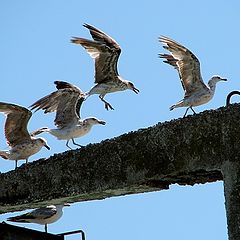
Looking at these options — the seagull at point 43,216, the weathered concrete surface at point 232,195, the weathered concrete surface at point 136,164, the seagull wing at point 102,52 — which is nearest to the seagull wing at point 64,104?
the seagull at point 43,216

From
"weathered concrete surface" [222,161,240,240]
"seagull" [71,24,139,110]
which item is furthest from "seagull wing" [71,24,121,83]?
"weathered concrete surface" [222,161,240,240]

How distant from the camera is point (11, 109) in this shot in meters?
10.2

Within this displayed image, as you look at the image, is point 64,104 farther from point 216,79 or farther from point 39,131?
point 216,79

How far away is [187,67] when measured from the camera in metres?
12.2

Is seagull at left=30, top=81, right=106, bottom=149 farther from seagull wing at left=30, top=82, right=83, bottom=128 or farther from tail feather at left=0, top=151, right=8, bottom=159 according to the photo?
tail feather at left=0, top=151, right=8, bottom=159

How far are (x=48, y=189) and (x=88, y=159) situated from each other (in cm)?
49

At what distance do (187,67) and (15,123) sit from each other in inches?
114

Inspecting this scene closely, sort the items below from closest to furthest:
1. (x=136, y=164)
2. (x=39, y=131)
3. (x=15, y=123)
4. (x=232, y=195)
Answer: (x=232, y=195)
(x=136, y=164)
(x=15, y=123)
(x=39, y=131)

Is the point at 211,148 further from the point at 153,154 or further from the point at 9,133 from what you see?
the point at 9,133

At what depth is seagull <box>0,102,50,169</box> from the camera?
10.5 meters

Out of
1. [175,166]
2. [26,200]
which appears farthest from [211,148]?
[26,200]

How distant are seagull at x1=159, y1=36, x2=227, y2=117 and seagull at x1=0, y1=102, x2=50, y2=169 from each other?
2.09 metres

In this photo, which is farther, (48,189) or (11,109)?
(11,109)

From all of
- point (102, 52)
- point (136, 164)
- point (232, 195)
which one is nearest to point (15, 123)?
point (102, 52)
